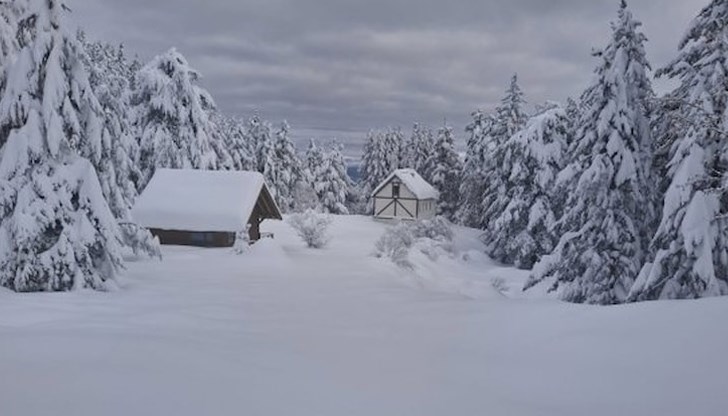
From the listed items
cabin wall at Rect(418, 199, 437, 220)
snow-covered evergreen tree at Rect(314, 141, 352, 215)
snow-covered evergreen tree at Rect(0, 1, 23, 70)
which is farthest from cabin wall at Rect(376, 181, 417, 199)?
snow-covered evergreen tree at Rect(0, 1, 23, 70)

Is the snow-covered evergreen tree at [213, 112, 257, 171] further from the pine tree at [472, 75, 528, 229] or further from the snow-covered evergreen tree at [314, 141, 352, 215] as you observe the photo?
the pine tree at [472, 75, 528, 229]

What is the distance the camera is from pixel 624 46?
772 inches

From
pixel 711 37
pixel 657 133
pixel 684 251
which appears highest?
pixel 711 37

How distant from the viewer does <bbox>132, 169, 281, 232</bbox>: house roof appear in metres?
30.0

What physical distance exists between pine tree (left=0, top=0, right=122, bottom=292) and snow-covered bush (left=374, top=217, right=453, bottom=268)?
1768 cm

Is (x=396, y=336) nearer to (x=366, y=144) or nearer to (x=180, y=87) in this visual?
(x=180, y=87)

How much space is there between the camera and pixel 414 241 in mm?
39250

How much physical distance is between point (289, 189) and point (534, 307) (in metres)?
55.2

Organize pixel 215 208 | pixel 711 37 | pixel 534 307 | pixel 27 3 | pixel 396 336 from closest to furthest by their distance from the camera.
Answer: pixel 396 336, pixel 534 307, pixel 711 37, pixel 27 3, pixel 215 208

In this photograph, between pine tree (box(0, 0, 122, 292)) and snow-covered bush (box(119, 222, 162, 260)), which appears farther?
snow-covered bush (box(119, 222, 162, 260))

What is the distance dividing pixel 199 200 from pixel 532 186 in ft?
67.9

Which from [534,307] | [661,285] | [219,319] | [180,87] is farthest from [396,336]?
[180,87]

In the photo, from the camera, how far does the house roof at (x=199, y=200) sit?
30.0 meters

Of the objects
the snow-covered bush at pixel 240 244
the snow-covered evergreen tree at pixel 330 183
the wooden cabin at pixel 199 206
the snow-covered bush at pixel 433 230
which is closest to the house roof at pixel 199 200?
the wooden cabin at pixel 199 206
